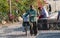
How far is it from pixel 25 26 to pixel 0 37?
1.55 meters

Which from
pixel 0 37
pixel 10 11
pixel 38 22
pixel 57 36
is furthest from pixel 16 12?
pixel 57 36

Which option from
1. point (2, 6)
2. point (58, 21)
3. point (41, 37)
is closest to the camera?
point (41, 37)

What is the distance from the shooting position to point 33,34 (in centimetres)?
1658

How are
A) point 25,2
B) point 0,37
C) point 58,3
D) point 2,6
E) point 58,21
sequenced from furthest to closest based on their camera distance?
point 58,3 < point 25,2 < point 2,6 < point 58,21 < point 0,37

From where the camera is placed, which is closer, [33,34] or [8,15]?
[33,34]

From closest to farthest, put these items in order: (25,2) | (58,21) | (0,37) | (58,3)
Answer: (0,37) < (58,21) < (25,2) < (58,3)

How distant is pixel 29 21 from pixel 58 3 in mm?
24480

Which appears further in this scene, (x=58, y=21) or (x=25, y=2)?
(x=25, y=2)

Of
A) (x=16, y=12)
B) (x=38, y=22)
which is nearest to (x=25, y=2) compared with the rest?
(x=16, y=12)

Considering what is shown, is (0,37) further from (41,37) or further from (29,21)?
(41,37)

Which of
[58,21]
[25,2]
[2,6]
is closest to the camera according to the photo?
[58,21]

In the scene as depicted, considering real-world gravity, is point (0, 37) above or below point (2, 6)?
below

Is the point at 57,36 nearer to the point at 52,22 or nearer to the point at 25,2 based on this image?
the point at 52,22

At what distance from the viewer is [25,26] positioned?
55.2 ft
